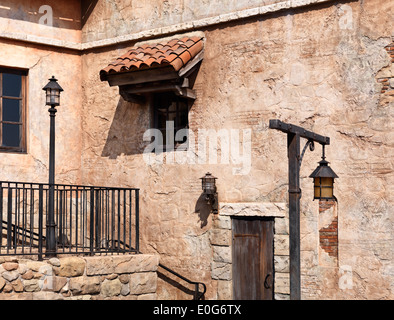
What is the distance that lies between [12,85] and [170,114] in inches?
115

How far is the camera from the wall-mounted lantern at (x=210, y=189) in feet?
30.6

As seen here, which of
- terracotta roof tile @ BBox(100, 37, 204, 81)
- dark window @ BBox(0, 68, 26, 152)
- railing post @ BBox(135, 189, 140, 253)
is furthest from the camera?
dark window @ BBox(0, 68, 26, 152)

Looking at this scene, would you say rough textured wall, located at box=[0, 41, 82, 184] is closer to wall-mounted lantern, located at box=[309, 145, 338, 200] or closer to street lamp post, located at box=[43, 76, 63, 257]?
street lamp post, located at box=[43, 76, 63, 257]

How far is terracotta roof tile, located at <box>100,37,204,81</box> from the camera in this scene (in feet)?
30.2

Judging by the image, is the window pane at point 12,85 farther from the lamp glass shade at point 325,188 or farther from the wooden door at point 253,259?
the lamp glass shade at point 325,188

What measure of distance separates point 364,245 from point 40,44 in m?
6.71

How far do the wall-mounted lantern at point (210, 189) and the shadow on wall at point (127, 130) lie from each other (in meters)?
1.53

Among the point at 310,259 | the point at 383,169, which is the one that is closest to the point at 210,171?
the point at 310,259

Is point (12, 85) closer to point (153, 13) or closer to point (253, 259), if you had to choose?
point (153, 13)

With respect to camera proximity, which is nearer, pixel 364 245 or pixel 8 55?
pixel 364 245

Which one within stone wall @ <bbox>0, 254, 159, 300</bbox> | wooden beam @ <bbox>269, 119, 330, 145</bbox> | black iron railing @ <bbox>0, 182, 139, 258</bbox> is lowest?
stone wall @ <bbox>0, 254, 159, 300</bbox>

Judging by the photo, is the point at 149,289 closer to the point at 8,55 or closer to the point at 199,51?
the point at 199,51

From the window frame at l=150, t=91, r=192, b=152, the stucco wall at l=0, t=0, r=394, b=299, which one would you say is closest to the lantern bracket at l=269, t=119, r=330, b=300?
the stucco wall at l=0, t=0, r=394, b=299

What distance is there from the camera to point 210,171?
9.59 metres
